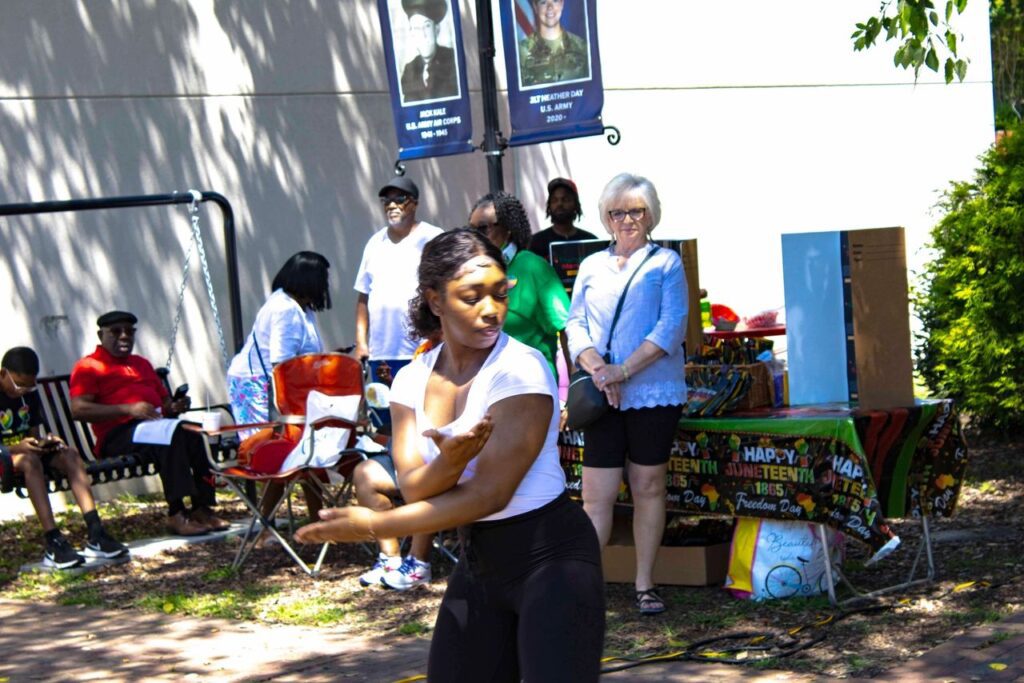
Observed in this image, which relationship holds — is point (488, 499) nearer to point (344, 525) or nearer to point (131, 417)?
point (344, 525)

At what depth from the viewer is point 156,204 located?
954 centimetres

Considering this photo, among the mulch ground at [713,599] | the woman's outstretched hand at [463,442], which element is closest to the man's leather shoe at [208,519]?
the mulch ground at [713,599]

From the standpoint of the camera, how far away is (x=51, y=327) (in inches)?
413

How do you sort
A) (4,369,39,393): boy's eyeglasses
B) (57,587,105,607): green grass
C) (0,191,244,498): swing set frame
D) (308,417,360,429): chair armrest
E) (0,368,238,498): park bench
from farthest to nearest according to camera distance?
(0,368,238,498): park bench < (0,191,244,498): swing set frame < (4,369,39,393): boy's eyeglasses < (308,417,360,429): chair armrest < (57,587,105,607): green grass

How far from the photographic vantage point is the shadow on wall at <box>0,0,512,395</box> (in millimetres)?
10453

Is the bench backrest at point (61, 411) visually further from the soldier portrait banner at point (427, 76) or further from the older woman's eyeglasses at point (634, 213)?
the older woman's eyeglasses at point (634, 213)

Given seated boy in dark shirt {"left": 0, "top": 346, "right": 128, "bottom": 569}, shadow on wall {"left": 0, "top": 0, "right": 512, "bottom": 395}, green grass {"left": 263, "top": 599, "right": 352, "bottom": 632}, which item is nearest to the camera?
green grass {"left": 263, "top": 599, "right": 352, "bottom": 632}

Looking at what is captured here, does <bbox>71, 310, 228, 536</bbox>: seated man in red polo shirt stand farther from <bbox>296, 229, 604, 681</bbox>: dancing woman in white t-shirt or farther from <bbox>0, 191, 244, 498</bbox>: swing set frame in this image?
<bbox>296, 229, 604, 681</bbox>: dancing woman in white t-shirt

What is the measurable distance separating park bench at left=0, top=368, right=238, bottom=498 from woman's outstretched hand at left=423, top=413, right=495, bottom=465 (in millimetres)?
5797

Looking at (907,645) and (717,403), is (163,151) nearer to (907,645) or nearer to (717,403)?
(717,403)

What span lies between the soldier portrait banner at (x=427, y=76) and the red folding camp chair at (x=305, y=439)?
182cm

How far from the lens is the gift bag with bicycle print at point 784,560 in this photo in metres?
6.73

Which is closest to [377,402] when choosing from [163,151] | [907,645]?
[907,645]

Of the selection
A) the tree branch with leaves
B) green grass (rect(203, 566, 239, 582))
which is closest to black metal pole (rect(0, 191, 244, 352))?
green grass (rect(203, 566, 239, 582))
